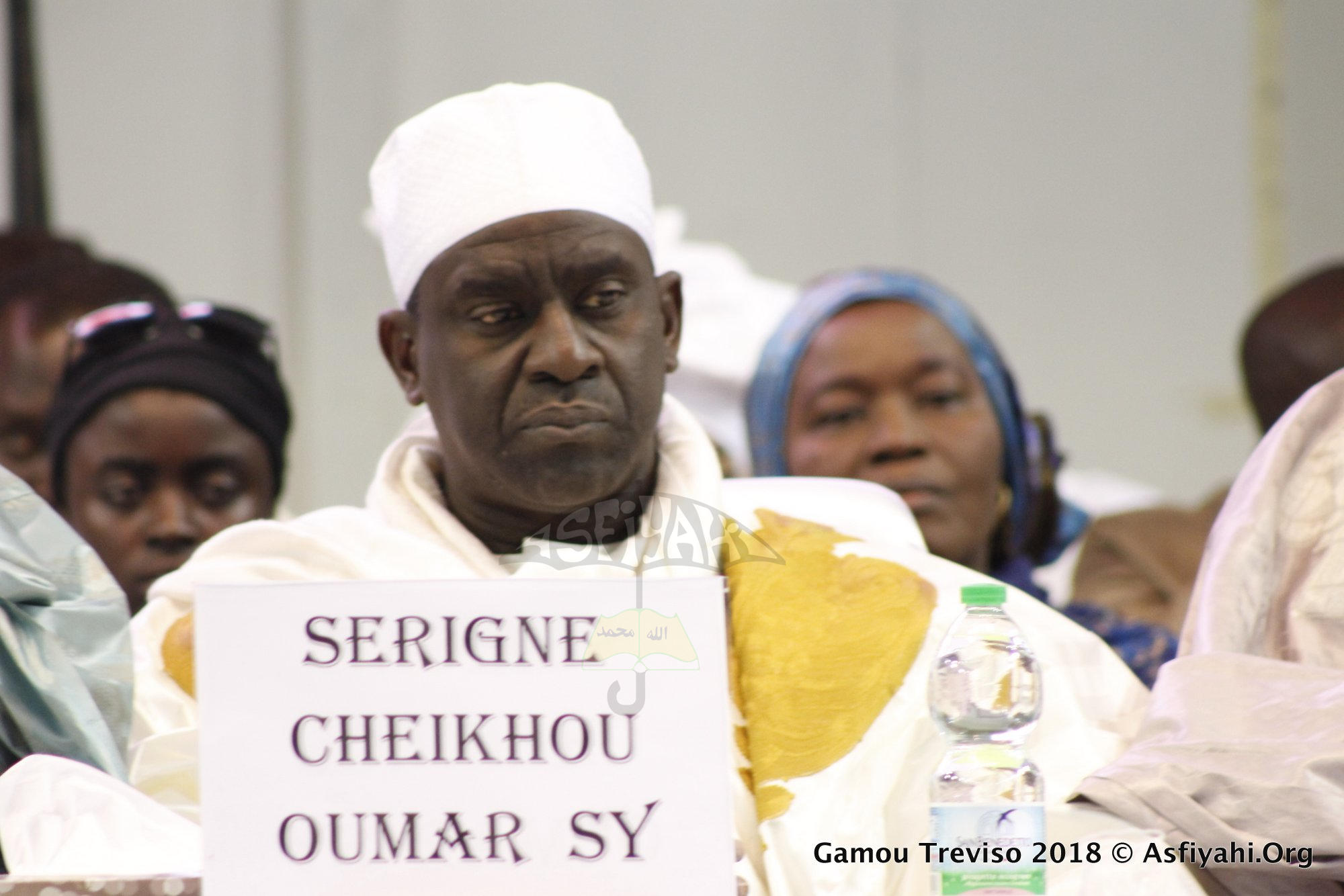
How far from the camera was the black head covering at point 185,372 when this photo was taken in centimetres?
259

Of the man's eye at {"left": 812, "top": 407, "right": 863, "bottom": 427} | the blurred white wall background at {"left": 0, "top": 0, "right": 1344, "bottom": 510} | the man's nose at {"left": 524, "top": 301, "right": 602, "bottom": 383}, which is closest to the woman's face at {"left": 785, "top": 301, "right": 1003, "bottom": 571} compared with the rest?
the man's eye at {"left": 812, "top": 407, "right": 863, "bottom": 427}

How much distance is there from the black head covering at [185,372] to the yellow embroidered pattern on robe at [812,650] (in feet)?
3.54

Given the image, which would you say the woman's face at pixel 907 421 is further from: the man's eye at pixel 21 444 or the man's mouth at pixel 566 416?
→ the man's eye at pixel 21 444

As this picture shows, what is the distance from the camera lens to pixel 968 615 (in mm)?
1765

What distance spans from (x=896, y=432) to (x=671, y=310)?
67 centimetres

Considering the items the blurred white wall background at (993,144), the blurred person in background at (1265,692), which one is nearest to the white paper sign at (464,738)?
the blurred person in background at (1265,692)

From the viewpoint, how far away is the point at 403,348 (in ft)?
6.59

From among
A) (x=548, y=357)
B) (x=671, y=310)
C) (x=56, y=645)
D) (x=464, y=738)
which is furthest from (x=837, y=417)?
(x=464, y=738)

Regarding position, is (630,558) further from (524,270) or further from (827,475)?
(827,475)

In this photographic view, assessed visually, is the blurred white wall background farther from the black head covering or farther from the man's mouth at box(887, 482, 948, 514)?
the man's mouth at box(887, 482, 948, 514)

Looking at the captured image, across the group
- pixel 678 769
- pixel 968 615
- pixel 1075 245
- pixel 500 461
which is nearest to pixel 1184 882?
pixel 968 615

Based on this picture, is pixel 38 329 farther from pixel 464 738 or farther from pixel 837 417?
pixel 464 738

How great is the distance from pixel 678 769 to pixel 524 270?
0.82 metres

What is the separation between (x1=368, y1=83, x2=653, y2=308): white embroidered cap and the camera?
1.86 metres
